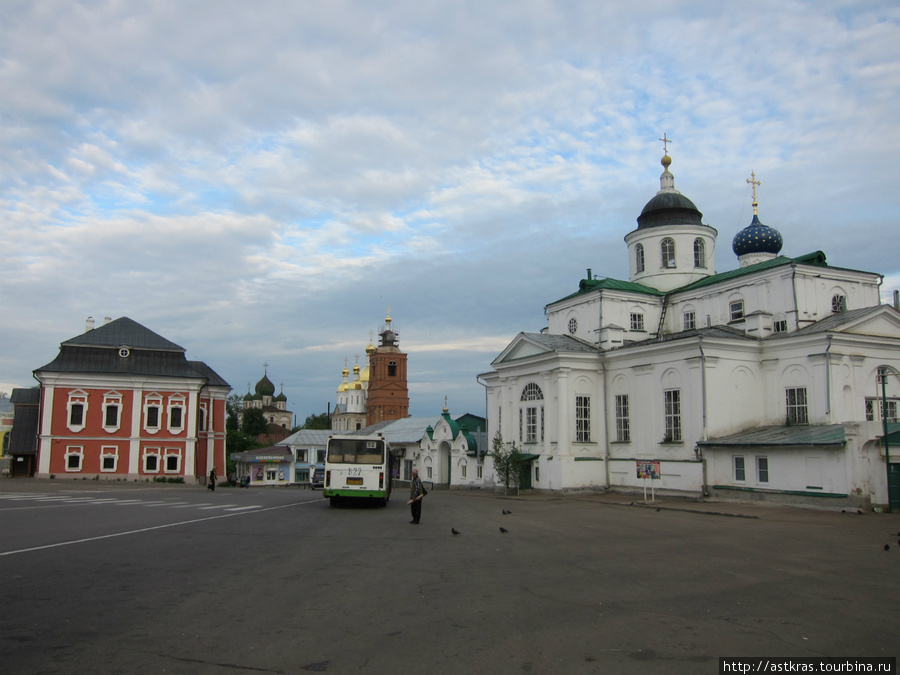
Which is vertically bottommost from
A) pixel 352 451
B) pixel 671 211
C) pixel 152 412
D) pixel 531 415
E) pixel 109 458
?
pixel 109 458

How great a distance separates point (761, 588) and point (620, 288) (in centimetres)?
3041

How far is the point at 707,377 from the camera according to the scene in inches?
1189

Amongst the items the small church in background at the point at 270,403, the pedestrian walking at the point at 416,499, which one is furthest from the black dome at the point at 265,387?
the pedestrian walking at the point at 416,499

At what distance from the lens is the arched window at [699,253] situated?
135ft

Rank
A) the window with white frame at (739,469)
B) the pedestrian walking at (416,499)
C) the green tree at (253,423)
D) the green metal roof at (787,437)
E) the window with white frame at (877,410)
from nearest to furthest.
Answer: the pedestrian walking at (416,499), the green metal roof at (787,437), the window with white frame at (739,469), the window with white frame at (877,410), the green tree at (253,423)

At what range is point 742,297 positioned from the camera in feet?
115

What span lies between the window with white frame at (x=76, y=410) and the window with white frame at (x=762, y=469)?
138ft

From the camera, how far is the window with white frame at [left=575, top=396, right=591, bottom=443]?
36.0 meters

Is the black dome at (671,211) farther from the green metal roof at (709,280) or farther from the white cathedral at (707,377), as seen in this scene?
the green metal roof at (709,280)

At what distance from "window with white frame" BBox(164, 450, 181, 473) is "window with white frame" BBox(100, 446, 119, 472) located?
3.21 m

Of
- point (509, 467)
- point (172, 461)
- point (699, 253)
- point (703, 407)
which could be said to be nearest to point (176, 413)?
point (172, 461)

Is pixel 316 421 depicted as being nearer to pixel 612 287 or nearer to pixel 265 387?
pixel 265 387

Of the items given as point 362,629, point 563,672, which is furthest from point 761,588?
point 362,629

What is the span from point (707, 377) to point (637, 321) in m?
9.71
